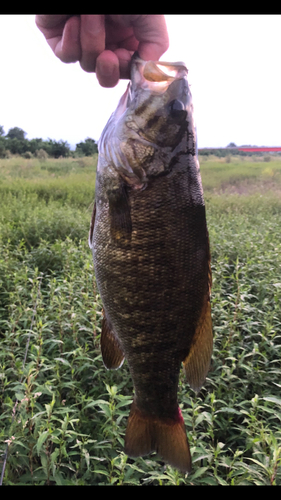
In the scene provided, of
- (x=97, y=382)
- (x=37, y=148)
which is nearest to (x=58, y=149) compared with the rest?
(x=37, y=148)

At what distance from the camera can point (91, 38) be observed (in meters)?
1.35

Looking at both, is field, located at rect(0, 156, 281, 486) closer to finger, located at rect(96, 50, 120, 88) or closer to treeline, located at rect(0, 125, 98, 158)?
finger, located at rect(96, 50, 120, 88)

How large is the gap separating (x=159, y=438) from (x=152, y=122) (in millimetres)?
1126

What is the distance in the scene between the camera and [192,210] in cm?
111

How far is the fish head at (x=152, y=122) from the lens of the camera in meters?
1.17

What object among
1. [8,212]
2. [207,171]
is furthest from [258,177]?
[8,212]

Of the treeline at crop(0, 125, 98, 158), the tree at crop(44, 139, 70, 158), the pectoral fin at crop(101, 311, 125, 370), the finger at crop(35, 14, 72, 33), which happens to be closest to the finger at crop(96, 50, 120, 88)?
the finger at crop(35, 14, 72, 33)

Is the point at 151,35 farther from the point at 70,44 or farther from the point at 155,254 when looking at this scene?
the point at 155,254

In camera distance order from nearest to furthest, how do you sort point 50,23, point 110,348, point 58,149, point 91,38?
point 110,348 < point 91,38 < point 50,23 < point 58,149

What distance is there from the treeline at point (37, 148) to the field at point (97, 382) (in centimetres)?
1479

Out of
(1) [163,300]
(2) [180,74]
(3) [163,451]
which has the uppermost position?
(2) [180,74]

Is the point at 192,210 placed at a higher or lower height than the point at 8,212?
higher
